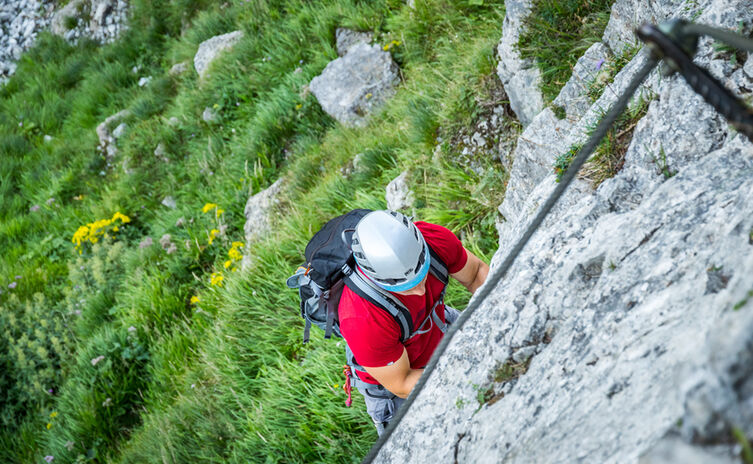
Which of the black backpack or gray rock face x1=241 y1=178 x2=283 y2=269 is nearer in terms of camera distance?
the black backpack

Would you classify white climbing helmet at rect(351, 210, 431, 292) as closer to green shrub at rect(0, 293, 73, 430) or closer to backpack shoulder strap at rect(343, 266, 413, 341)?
backpack shoulder strap at rect(343, 266, 413, 341)

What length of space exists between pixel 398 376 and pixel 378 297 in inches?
16.8

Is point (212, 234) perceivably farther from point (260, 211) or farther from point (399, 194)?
point (399, 194)

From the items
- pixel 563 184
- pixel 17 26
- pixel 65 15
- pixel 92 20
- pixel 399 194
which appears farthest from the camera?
pixel 17 26

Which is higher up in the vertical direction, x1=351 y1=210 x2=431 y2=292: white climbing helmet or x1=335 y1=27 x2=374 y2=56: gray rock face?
x1=335 y1=27 x2=374 y2=56: gray rock face

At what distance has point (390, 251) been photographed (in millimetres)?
2342

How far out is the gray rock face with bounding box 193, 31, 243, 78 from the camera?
842 cm

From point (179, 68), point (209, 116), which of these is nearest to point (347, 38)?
point (209, 116)

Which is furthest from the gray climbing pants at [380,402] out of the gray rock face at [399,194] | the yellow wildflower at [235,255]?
the yellow wildflower at [235,255]

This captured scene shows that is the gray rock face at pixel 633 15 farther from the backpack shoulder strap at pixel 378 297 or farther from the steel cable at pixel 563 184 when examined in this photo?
the backpack shoulder strap at pixel 378 297

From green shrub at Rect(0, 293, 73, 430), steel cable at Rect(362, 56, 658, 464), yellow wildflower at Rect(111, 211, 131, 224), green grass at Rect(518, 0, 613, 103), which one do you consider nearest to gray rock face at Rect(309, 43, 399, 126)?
green grass at Rect(518, 0, 613, 103)

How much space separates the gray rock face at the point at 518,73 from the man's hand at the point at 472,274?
139 centimetres

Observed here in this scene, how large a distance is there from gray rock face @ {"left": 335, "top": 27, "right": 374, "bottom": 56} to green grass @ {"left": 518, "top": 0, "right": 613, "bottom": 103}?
10.7ft

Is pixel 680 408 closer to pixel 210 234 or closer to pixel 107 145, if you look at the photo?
pixel 210 234
